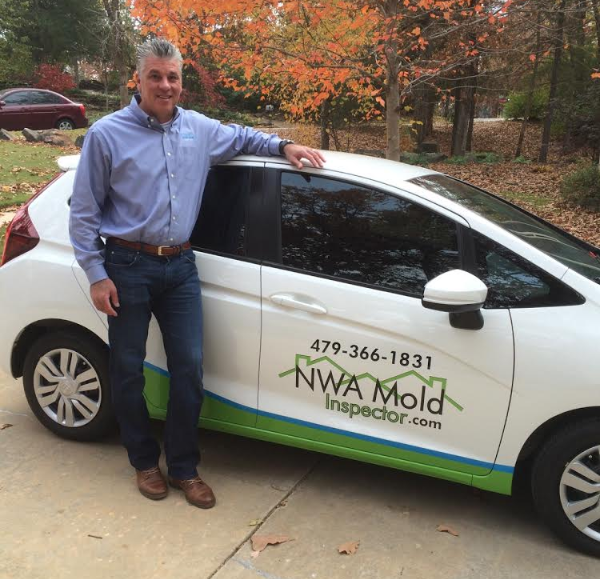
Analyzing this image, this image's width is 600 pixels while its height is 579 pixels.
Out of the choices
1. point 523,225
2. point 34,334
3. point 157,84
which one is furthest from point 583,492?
point 34,334

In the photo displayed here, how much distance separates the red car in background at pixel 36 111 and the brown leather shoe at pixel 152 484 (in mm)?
18051

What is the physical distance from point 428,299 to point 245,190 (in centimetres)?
106

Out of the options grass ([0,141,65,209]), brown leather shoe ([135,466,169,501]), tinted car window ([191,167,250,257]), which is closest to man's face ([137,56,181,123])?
tinted car window ([191,167,250,257])

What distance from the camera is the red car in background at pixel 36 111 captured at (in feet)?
60.5

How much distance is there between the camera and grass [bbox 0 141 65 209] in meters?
9.66

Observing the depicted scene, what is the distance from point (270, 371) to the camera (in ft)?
9.48

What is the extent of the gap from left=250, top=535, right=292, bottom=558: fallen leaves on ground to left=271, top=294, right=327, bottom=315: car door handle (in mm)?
974

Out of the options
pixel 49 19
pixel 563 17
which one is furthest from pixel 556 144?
pixel 49 19

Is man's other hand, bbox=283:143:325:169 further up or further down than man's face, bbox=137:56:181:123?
further down

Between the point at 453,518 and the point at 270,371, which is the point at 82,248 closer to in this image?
the point at 270,371

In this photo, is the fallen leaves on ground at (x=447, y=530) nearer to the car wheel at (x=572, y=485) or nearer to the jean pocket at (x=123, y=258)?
the car wheel at (x=572, y=485)

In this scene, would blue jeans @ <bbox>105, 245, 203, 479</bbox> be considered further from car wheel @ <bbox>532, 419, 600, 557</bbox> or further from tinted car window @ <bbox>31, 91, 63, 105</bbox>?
tinted car window @ <bbox>31, 91, 63, 105</bbox>

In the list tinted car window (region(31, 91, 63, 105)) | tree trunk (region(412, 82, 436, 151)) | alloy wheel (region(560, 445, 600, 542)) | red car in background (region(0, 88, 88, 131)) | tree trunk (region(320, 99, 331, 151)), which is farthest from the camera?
tinted car window (region(31, 91, 63, 105))

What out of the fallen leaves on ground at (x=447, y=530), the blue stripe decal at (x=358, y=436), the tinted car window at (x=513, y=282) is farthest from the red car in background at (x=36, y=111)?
the fallen leaves on ground at (x=447, y=530)
